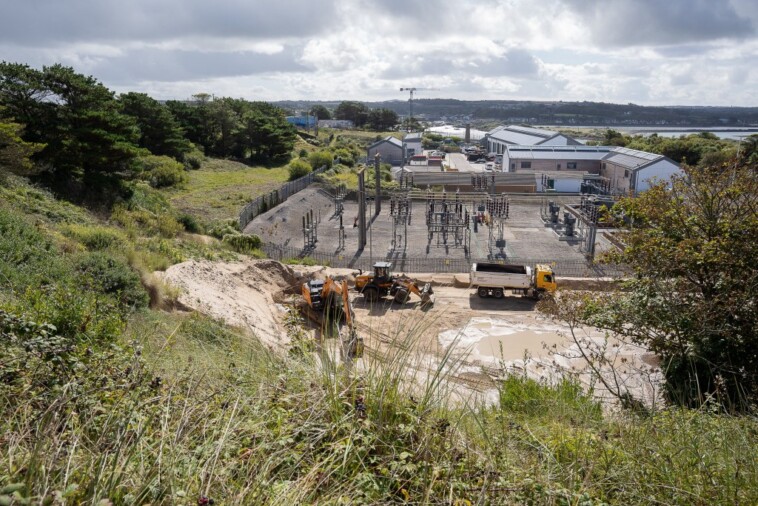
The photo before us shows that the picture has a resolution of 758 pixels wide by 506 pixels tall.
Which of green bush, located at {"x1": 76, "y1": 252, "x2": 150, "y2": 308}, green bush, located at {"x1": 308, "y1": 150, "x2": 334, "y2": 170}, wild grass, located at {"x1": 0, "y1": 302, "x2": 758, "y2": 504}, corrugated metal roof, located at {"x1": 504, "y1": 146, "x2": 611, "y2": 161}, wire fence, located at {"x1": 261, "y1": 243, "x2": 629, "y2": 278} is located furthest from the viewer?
corrugated metal roof, located at {"x1": 504, "y1": 146, "x2": 611, "y2": 161}

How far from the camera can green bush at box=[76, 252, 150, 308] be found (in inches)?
468

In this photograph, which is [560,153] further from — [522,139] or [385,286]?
[385,286]

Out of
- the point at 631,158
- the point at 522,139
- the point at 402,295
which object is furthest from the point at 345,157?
the point at 402,295

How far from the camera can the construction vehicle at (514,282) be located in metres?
20.5

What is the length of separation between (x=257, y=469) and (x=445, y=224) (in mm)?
28547

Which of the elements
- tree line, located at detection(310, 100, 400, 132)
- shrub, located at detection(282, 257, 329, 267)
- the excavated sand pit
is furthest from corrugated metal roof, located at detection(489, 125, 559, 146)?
the excavated sand pit

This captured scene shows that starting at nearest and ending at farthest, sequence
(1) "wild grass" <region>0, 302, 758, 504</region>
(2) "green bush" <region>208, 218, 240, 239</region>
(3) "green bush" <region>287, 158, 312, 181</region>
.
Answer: (1) "wild grass" <region>0, 302, 758, 504</region>, (2) "green bush" <region>208, 218, 240, 239</region>, (3) "green bush" <region>287, 158, 312, 181</region>

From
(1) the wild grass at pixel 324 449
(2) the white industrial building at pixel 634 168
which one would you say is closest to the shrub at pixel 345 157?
(2) the white industrial building at pixel 634 168

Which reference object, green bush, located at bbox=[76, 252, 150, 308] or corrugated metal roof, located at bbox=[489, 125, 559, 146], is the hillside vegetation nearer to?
green bush, located at bbox=[76, 252, 150, 308]

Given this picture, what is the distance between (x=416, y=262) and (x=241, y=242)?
7.91 meters

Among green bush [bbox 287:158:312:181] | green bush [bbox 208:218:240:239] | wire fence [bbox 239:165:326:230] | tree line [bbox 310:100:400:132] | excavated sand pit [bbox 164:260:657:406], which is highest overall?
tree line [bbox 310:100:400:132]

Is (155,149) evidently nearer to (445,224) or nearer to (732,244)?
(445,224)

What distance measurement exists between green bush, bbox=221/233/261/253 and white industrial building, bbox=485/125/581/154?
46227 mm

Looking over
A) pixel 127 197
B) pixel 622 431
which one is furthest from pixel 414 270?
pixel 622 431
